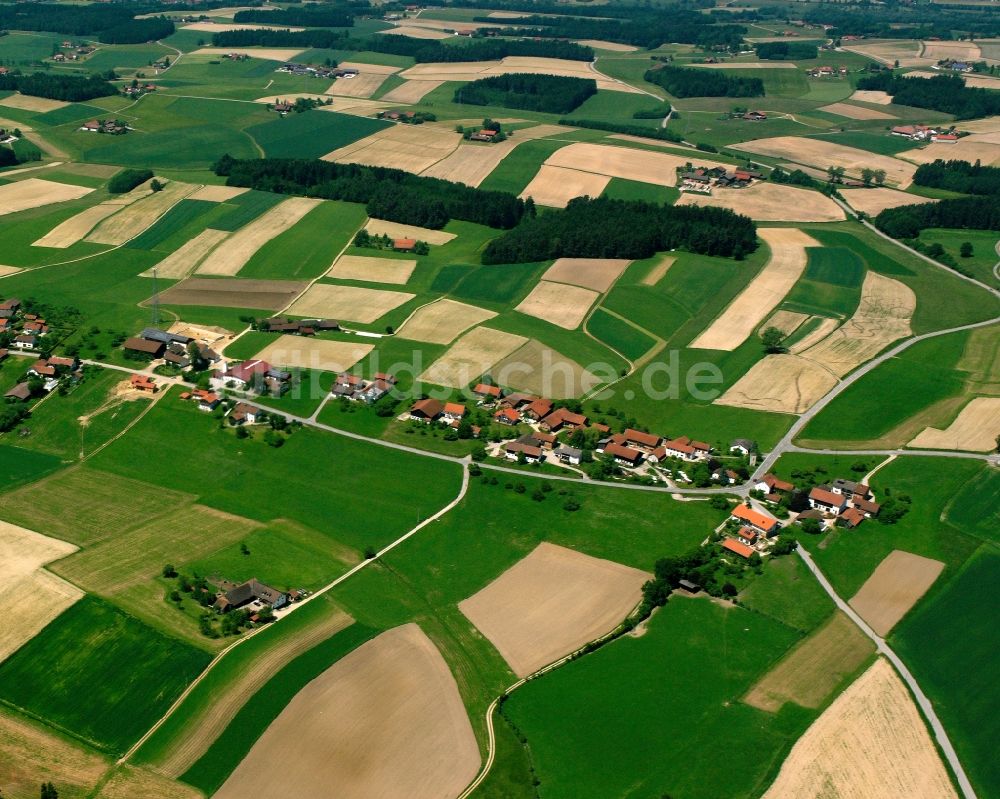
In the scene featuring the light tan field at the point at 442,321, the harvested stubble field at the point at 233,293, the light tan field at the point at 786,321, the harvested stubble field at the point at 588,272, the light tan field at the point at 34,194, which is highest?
the light tan field at the point at 34,194

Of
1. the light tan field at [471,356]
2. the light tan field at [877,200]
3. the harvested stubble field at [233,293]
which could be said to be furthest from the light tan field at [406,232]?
the light tan field at [877,200]

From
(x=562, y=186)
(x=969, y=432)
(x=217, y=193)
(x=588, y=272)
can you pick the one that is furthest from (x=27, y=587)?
(x=562, y=186)

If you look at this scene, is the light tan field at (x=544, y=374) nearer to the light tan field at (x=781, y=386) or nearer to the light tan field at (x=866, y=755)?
the light tan field at (x=781, y=386)

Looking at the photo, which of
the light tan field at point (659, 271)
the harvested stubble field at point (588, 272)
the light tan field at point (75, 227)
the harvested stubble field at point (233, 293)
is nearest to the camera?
the harvested stubble field at point (233, 293)

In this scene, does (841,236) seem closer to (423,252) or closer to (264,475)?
(423,252)

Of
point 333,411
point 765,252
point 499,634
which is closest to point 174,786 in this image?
point 499,634

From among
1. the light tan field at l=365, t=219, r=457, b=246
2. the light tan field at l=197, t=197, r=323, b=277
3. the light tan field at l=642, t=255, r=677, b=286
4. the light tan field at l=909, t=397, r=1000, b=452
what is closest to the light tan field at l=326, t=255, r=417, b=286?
the light tan field at l=365, t=219, r=457, b=246
